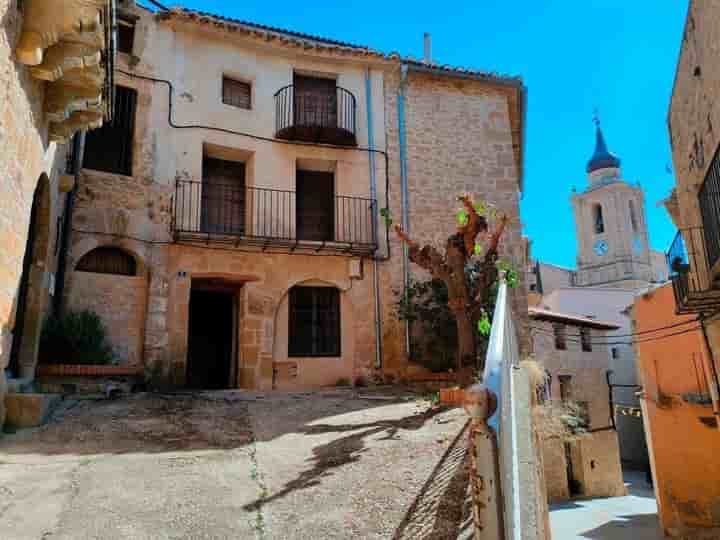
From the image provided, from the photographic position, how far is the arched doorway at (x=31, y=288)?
6637 millimetres

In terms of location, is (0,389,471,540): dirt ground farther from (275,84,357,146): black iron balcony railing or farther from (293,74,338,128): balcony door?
(293,74,338,128): balcony door

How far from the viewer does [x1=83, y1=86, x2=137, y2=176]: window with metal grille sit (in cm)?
988

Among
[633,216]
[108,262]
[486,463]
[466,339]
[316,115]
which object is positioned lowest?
[486,463]

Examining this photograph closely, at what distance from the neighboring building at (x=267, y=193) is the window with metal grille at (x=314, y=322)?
0.03m

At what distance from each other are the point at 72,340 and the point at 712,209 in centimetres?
917

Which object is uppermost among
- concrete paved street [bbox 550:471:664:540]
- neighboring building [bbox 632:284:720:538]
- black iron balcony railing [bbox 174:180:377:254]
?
black iron balcony railing [bbox 174:180:377:254]

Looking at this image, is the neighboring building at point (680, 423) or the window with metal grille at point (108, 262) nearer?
the window with metal grille at point (108, 262)

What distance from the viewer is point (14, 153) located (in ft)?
14.3

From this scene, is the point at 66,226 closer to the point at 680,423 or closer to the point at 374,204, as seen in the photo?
the point at 374,204

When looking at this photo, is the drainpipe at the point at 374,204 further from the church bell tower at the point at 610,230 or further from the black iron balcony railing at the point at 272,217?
the church bell tower at the point at 610,230

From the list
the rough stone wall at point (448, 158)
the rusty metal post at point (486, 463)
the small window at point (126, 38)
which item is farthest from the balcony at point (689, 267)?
the small window at point (126, 38)

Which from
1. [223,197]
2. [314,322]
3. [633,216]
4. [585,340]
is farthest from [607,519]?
[633,216]

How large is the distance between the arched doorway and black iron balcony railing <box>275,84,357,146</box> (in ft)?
18.5

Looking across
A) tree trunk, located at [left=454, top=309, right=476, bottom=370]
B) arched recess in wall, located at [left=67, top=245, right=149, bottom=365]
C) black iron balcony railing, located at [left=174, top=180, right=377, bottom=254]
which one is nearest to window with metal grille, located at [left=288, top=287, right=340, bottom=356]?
black iron balcony railing, located at [left=174, top=180, right=377, bottom=254]
